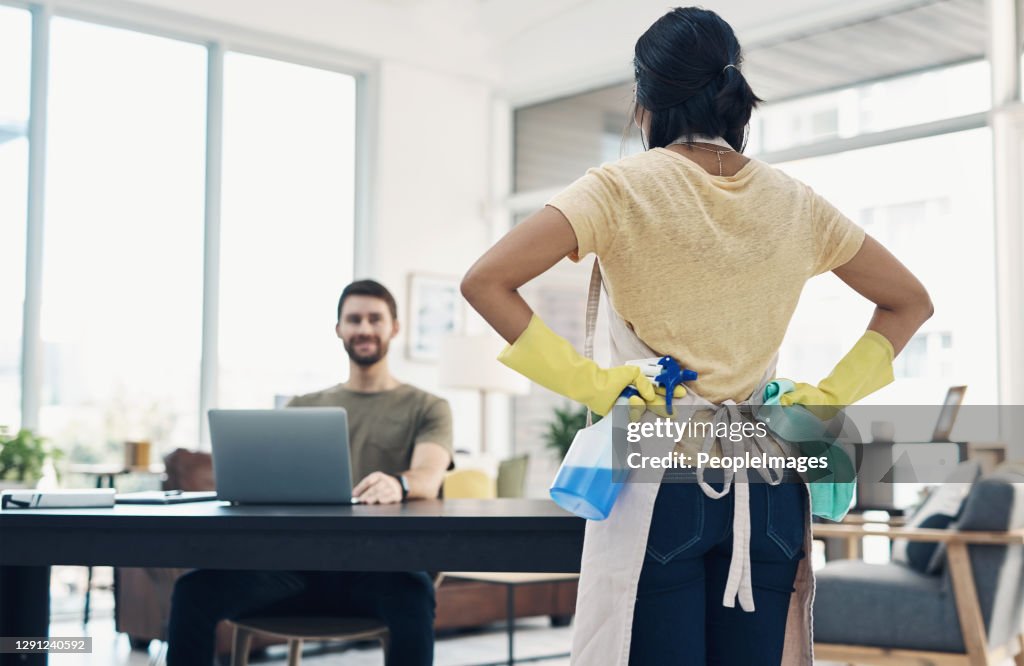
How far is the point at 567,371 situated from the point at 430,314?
6.23 m

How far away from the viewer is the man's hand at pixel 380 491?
238 cm

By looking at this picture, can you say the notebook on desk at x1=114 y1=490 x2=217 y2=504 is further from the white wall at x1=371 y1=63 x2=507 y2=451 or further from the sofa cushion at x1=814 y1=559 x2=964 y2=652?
the white wall at x1=371 y1=63 x2=507 y2=451

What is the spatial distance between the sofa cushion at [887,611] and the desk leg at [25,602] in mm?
2304

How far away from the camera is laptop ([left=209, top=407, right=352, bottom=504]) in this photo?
2.25 m

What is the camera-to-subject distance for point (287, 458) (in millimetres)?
2254

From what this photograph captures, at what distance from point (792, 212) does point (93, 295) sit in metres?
Answer: 5.60

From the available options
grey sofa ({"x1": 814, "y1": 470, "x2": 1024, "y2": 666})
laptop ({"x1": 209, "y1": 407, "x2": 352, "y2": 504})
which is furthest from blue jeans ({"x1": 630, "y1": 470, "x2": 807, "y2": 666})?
grey sofa ({"x1": 814, "y1": 470, "x2": 1024, "y2": 666})

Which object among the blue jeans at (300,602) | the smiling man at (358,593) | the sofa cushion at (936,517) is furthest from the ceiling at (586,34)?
the blue jeans at (300,602)

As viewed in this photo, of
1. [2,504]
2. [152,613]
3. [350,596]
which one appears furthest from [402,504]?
[152,613]

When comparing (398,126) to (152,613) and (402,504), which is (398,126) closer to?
(152,613)

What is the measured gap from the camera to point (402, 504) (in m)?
2.31

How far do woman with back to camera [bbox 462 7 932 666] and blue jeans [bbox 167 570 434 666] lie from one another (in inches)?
46.2

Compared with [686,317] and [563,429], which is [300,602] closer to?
[686,317]

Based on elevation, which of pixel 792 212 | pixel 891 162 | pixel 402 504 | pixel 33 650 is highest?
pixel 891 162
